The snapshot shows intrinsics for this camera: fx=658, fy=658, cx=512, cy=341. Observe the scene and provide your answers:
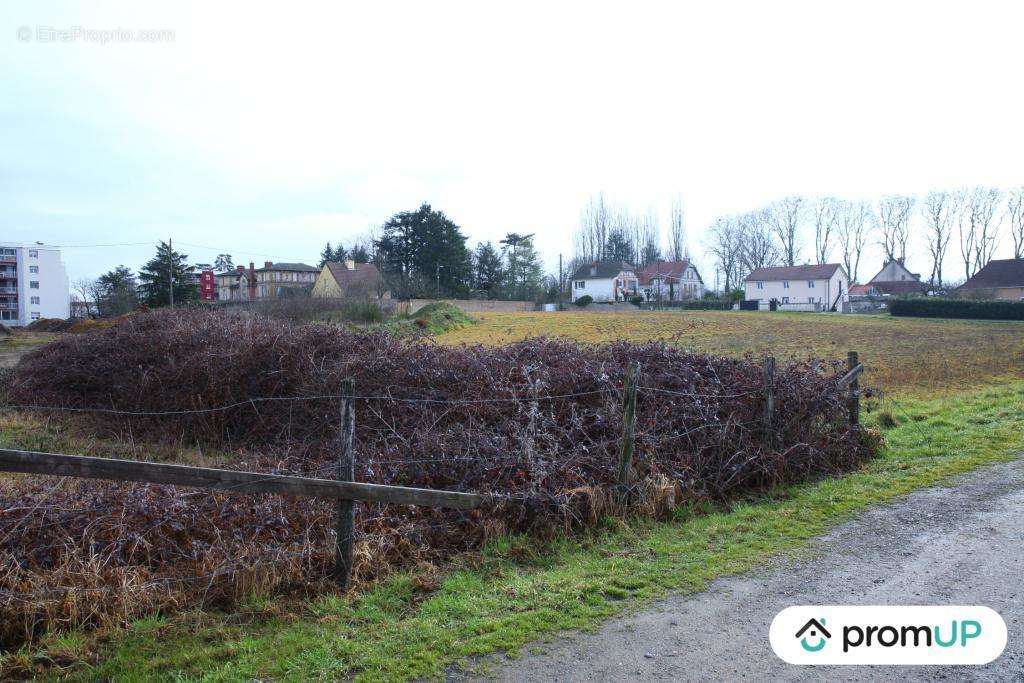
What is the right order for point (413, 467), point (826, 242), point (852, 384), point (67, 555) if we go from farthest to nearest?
point (826, 242) < point (852, 384) < point (413, 467) < point (67, 555)

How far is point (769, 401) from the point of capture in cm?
743

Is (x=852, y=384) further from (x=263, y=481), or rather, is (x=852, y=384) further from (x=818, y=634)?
(x=263, y=481)

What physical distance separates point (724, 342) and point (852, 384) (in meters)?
18.7

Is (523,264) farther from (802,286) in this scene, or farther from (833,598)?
(833,598)

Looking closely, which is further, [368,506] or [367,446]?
[367,446]

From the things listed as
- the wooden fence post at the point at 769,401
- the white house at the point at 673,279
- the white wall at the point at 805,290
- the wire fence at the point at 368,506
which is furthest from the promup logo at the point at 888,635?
the white house at the point at 673,279

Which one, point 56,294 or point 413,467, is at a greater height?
point 56,294

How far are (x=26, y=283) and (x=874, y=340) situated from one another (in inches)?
3479

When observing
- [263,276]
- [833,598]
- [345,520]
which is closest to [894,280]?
[263,276]

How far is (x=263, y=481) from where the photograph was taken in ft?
14.3

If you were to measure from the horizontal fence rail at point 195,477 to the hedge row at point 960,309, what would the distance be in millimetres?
47217

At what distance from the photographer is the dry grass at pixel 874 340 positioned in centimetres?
1662

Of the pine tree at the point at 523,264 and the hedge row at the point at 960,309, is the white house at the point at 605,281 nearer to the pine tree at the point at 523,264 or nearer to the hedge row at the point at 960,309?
the pine tree at the point at 523,264

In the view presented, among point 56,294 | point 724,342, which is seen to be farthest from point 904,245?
point 56,294
